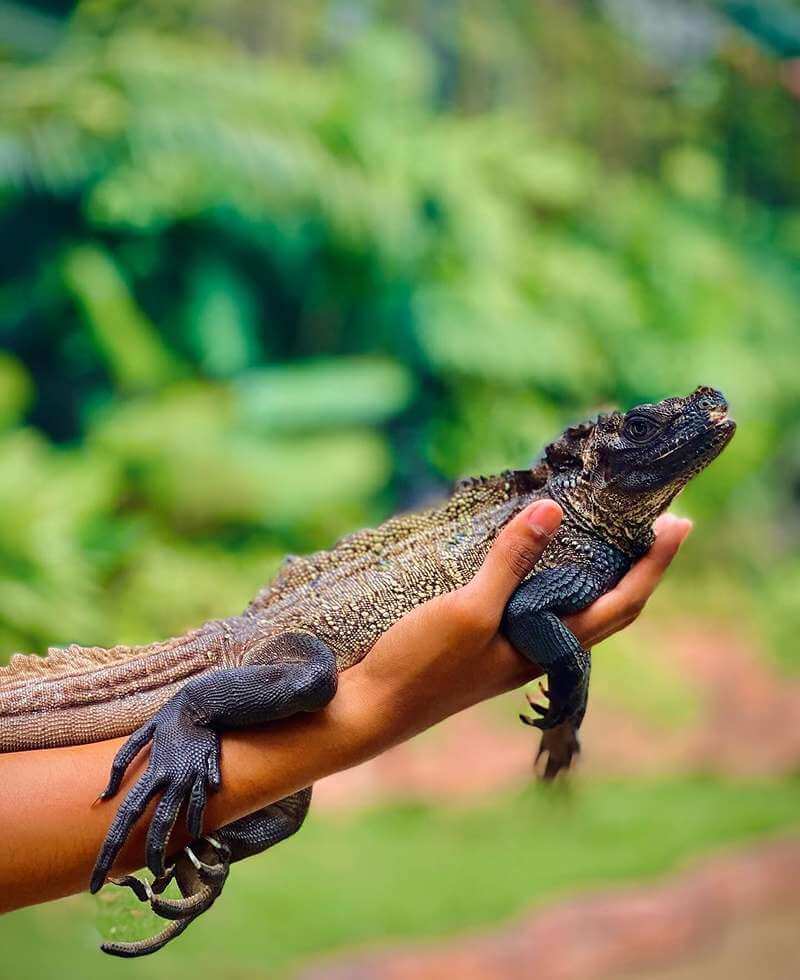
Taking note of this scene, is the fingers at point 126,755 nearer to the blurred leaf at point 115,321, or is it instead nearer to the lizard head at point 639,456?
the lizard head at point 639,456

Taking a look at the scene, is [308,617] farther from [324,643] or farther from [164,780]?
[164,780]

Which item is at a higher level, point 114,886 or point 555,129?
point 555,129

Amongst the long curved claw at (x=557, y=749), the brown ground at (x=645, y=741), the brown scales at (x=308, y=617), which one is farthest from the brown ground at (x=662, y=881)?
the brown scales at (x=308, y=617)

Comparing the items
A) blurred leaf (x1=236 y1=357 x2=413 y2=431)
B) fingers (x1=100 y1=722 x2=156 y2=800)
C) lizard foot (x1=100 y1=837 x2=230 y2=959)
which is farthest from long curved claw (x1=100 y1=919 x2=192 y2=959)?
blurred leaf (x1=236 y1=357 x2=413 y2=431)

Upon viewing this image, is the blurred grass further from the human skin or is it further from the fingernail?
the fingernail

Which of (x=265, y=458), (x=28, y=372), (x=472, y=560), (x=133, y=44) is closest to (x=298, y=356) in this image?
(x=265, y=458)

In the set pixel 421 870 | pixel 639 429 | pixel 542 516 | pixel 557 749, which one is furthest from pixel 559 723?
pixel 421 870

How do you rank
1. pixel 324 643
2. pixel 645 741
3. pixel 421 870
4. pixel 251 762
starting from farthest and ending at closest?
1. pixel 645 741
2. pixel 421 870
3. pixel 324 643
4. pixel 251 762

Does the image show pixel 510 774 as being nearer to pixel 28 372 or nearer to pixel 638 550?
pixel 28 372
